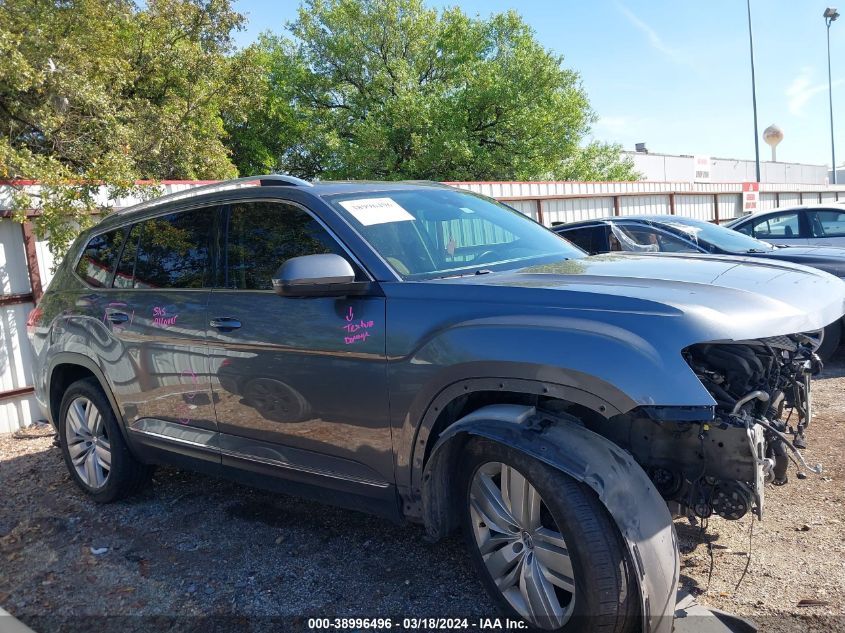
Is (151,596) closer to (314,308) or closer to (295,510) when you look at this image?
(295,510)

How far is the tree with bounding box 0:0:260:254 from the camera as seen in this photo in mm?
14461

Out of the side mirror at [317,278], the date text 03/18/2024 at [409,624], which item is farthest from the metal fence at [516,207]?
the date text 03/18/2024 at [409,624]

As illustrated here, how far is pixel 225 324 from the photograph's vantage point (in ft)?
11.7

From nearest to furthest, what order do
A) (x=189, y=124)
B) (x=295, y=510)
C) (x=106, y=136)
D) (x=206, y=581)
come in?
(x=206, y=581) → (x=295, y=510) → (x=106, y=136) → (x=189, y=124)

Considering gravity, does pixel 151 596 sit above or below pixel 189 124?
below

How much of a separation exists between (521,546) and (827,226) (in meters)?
9.34

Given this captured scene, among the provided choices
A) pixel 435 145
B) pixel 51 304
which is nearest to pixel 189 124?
pixel 435 145

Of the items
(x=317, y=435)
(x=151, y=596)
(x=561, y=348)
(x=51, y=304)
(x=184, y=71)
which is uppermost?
(x=184, y=71)

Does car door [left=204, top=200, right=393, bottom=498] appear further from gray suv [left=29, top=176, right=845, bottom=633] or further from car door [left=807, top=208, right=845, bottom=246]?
car door [left=807, top=208, right=845, bottom=246]

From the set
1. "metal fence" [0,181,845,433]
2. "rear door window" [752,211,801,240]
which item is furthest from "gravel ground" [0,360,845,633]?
"rear door window" [752,211,801,240]

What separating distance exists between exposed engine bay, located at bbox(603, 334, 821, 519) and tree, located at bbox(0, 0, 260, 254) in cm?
907

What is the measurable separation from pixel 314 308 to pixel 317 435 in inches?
23.3

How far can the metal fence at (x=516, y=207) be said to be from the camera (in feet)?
23.0

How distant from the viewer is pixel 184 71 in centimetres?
1930
